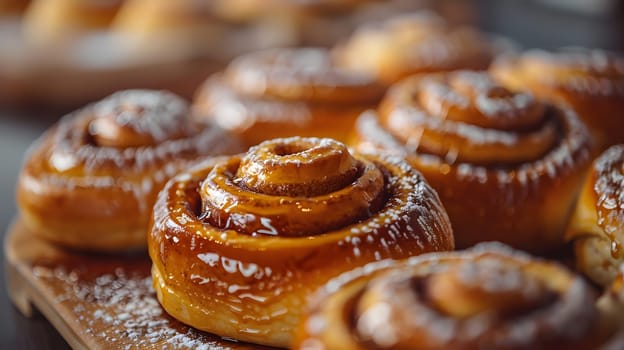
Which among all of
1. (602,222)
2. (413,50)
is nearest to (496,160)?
(602,222)

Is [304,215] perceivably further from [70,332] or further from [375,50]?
[375,50]

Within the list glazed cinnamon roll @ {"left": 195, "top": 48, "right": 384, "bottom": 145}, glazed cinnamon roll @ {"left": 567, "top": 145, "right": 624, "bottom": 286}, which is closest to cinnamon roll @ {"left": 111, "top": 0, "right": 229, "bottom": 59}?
glazed cinnamon roll @ {"left": 195, "top": 48, "right": 384, "bottom": 145}

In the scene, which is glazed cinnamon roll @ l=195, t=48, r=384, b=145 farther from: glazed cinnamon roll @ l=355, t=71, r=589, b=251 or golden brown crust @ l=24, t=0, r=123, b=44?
golden brown crust @ l=24, t=0, r=123, b=44

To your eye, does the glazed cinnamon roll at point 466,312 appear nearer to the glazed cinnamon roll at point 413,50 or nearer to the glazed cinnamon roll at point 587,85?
the glazed cinnamon roll at point 587,85

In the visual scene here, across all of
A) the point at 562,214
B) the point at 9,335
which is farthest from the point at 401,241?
the point at 9,335

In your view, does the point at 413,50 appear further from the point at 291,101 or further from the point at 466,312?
the point at 466,312

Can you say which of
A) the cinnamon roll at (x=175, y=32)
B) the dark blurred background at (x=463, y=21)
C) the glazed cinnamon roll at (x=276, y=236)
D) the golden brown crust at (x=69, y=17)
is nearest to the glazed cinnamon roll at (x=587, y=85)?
the glazed cinnamon roll at (x=276, y=236)
